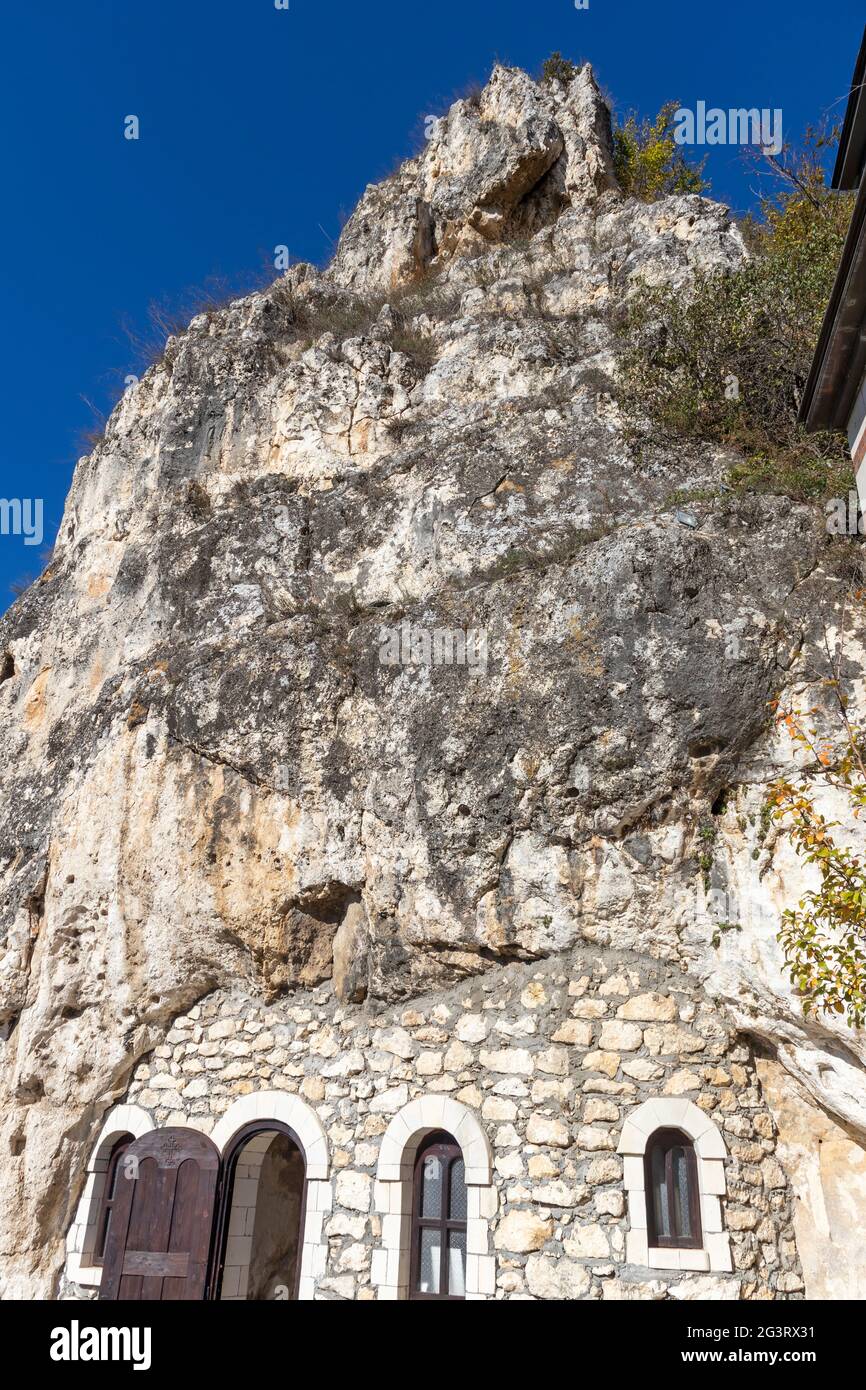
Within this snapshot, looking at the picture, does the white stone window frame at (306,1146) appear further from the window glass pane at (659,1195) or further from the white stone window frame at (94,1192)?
the window glass pane at (659,1195)

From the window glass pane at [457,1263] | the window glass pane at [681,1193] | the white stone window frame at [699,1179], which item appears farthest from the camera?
the window glass pane at [457,1263]

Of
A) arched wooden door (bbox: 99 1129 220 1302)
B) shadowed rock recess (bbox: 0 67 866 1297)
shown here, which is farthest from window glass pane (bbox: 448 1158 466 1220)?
arched wooden door (bbox: 99 1129 220 1302)

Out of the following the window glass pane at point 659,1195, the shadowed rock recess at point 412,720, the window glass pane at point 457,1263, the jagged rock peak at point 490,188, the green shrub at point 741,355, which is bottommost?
the window glass pane at point 457,1263

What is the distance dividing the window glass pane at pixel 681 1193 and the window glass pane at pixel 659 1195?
0.08 m

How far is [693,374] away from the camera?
33.6ft

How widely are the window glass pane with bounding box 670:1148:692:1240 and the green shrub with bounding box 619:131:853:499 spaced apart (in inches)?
235

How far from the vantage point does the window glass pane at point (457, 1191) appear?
7.67 metres

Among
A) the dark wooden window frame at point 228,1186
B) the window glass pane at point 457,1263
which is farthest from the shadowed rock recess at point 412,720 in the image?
the window glass pane at point 457,1263

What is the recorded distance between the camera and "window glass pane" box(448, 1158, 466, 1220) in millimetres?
7672

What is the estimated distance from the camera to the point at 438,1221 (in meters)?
7.70

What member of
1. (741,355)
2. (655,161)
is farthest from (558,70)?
(741,355)

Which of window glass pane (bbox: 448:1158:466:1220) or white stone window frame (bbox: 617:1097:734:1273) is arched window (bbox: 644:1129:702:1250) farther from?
window glass pane (bbox: 448:1158:466:1220)

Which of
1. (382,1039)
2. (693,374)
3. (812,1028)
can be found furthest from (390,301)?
(812,1028)
